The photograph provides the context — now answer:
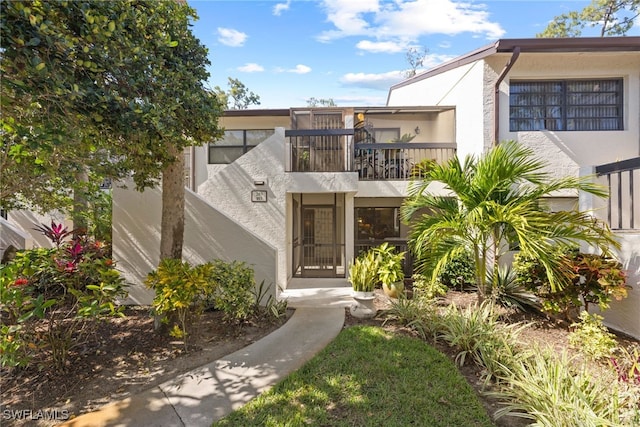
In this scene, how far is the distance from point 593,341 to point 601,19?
755 inches

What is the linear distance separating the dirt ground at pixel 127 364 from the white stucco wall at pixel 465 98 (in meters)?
5.32

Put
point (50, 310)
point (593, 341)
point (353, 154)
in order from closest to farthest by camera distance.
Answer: point (50, 310), point (593, 341), point (353, 154)

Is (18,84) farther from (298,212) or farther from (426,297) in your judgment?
(298,212)

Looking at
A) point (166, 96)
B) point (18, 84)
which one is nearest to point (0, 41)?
point (18, 84)

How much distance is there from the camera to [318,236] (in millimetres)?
9906

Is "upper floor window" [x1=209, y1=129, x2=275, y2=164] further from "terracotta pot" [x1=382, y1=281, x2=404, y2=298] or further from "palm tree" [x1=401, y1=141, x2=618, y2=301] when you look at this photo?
"palm tree" [x1=401, y1=141, x2=618, y2=301]

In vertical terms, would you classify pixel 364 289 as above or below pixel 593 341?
above

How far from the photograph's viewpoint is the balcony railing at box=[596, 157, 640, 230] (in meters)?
5.43

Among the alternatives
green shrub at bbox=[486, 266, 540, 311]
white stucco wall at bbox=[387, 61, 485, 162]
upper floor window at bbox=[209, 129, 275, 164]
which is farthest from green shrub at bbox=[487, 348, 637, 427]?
upper floor window at bbox=[209, 129, 275, 164]

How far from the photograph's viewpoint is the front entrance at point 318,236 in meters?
9.66

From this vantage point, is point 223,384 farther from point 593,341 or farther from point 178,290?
point 593,341

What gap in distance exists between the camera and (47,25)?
8.63ft

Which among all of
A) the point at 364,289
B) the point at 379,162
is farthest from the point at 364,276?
the point at 379,162

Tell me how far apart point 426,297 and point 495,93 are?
638 centimetres
